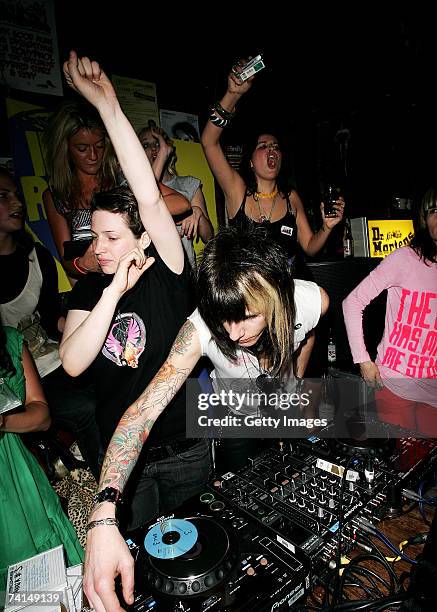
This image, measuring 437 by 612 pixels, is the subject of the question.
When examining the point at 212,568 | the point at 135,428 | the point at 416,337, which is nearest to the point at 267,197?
the point at 416,337

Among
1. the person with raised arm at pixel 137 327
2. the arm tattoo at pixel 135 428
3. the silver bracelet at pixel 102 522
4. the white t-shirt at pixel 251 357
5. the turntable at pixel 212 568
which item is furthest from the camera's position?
the white t-shirt at pixel 251 357

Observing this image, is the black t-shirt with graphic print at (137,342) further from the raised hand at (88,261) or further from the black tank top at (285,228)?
the black tank top at (285,228)

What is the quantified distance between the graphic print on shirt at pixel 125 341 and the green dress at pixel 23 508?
44 cm

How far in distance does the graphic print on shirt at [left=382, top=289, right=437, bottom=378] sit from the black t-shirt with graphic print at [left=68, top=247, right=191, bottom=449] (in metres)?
1.30

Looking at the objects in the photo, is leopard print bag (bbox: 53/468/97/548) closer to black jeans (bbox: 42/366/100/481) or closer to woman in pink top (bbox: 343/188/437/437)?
black jeans (bbox: 42/366/100/481)

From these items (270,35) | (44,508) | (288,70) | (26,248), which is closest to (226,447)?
(44,508)

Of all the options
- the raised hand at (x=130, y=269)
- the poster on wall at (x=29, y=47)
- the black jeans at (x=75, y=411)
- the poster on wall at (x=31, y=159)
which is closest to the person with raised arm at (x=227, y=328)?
the raised hand at (x=130, y=269)

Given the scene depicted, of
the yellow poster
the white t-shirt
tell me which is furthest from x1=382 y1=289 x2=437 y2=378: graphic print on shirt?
the yellow poster

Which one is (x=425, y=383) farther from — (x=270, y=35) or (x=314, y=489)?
(x=270, y=35)

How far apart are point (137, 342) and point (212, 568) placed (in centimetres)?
85

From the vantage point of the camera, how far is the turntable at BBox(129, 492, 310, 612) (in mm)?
741

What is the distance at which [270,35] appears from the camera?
3.04m

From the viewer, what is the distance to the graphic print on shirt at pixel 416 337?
199cm

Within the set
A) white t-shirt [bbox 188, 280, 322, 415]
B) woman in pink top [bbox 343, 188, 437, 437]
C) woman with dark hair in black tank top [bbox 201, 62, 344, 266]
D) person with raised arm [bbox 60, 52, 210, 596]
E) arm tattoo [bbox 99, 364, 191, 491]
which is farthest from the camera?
woman with dark hair in black tank top [bbox 201, 62, 344, 266]
